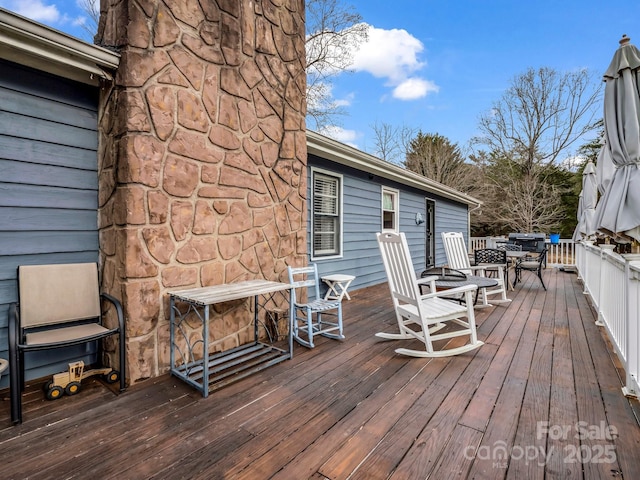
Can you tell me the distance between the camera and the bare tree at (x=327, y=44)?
1072cm

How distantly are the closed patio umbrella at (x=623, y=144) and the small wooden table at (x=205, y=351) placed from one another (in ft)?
9.45

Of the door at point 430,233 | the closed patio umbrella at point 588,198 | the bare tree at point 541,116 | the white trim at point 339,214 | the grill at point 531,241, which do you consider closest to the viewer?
the white trim at point 339,214

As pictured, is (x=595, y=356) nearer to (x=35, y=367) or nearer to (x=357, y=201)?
(x=357, y=201)

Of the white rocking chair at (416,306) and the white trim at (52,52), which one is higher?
the white trim at (52,52)

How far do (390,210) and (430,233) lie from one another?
286 cm

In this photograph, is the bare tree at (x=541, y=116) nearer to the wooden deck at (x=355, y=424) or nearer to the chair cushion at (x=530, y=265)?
the chair cushion at (x=530, y=265)

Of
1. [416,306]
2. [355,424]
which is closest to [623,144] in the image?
[416,306]

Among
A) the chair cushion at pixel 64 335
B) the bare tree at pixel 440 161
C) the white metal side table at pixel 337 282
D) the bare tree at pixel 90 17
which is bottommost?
the white metal side table at pixel 337 282

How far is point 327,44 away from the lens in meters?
11.1

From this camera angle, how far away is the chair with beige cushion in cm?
219

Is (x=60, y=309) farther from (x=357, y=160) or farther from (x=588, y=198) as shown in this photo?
(x=588, y=198)

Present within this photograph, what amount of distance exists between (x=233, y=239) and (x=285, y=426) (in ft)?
5.88

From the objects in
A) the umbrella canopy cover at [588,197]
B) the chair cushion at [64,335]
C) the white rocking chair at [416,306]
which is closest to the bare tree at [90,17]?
the chair cushion at [64,335]

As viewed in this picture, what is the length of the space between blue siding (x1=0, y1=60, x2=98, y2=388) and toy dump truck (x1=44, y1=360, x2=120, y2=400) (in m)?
0.33
